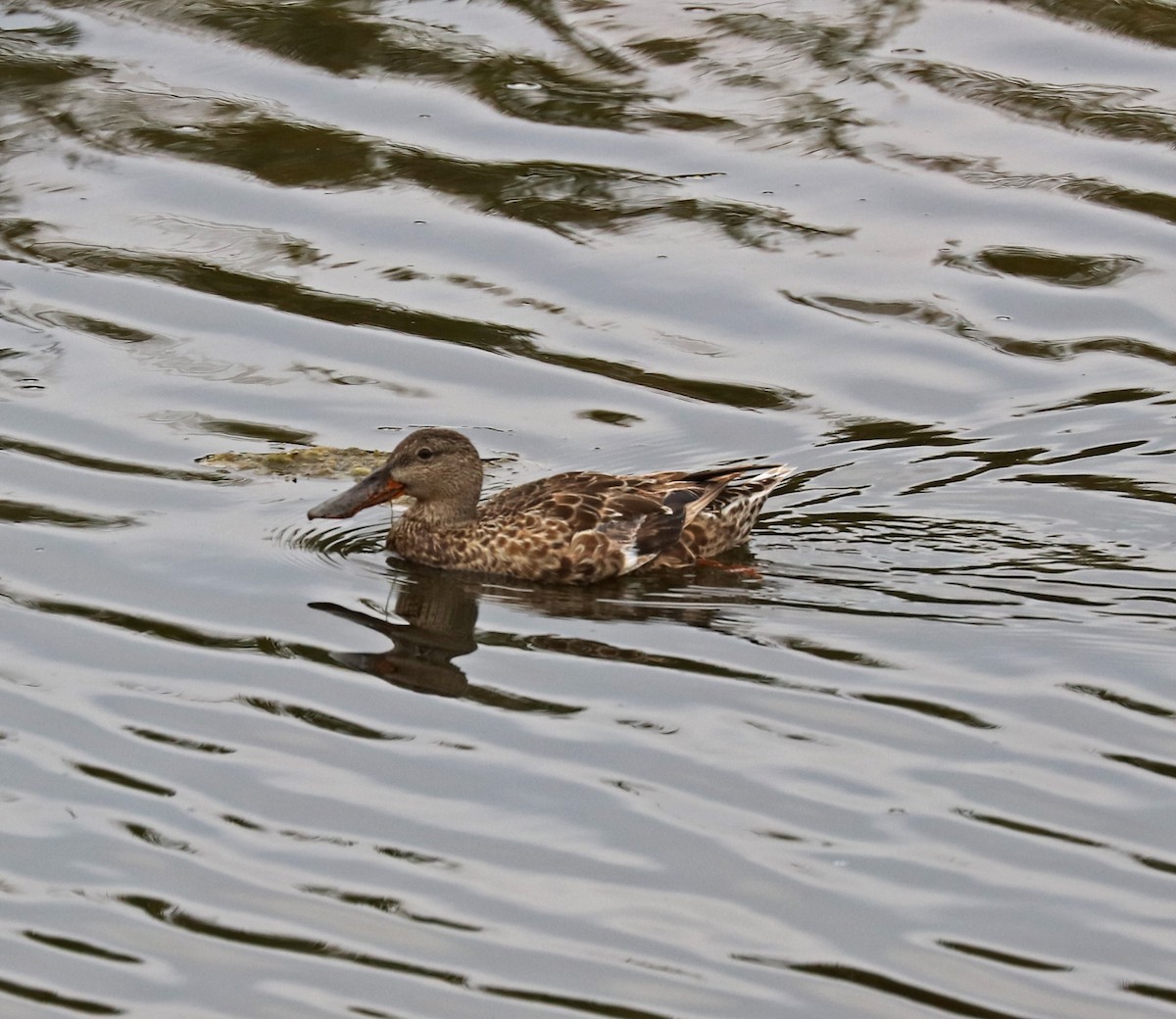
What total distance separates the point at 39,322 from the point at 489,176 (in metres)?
3.06

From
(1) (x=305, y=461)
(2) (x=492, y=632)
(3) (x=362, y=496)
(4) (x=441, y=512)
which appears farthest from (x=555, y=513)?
(1) (x=305, y=461)

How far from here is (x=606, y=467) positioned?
11352 millimetres

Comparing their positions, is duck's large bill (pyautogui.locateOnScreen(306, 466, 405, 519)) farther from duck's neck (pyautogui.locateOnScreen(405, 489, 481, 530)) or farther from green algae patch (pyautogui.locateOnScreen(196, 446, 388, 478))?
green algae patch (pyautogui.locateOnScreen(196, 446, 388, 478))

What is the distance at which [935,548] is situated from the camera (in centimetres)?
995

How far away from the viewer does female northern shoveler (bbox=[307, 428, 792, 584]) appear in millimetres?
10148

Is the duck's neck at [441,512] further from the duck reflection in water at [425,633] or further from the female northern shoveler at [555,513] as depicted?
the duck reflection in water at [425,633]

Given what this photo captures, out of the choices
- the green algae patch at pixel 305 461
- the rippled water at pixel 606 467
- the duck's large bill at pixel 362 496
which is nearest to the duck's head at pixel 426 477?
the duck's large bill at pixel 362 496

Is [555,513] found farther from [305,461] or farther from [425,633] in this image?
[305,461]

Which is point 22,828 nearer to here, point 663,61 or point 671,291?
point 671,291

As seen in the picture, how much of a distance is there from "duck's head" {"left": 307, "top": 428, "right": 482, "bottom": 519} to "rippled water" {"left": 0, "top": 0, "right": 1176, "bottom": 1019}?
0.31 m

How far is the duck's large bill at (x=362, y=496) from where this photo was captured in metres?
10.3

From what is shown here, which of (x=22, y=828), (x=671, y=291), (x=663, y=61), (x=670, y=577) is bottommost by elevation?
(x=22, y=828)

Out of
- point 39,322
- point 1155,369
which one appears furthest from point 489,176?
point 1155,369

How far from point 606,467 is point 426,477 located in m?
1.19
